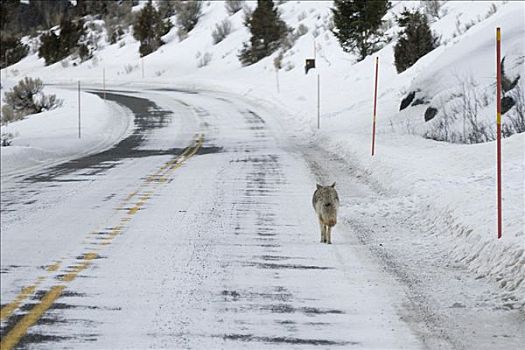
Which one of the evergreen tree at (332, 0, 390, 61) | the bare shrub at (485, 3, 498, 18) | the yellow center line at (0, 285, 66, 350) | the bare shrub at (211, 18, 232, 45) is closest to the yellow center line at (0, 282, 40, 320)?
the yellow center line at (0, 285, 66, 350)

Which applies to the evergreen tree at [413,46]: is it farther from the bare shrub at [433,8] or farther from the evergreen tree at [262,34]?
the evergreen tree at [262,34]

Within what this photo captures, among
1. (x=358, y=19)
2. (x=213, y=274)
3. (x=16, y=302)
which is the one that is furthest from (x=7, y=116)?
(x=16, y=302)

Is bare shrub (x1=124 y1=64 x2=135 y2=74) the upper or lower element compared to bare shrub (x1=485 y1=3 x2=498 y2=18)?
lower

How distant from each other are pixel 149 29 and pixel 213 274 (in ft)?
185

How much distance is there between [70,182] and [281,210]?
182 inches

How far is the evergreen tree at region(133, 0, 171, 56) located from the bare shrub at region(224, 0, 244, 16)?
6.13 metres

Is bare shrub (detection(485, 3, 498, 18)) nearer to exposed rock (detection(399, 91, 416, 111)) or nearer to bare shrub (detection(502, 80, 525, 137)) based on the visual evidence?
exposed rock (detection(399, 91, 416, 111))

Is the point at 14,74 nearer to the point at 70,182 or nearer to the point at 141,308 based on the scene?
the point at 70,182

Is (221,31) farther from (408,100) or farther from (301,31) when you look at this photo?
(408,100)

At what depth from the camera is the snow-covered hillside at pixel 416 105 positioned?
27.1ft

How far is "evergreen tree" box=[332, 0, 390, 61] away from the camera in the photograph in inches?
1326

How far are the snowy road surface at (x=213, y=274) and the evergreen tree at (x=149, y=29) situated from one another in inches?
1905

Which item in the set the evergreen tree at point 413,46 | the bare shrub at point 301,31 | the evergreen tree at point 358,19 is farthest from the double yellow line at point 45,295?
the bare shrub at point 301,31

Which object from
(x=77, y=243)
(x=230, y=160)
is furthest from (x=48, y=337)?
(x=230, y=160)
